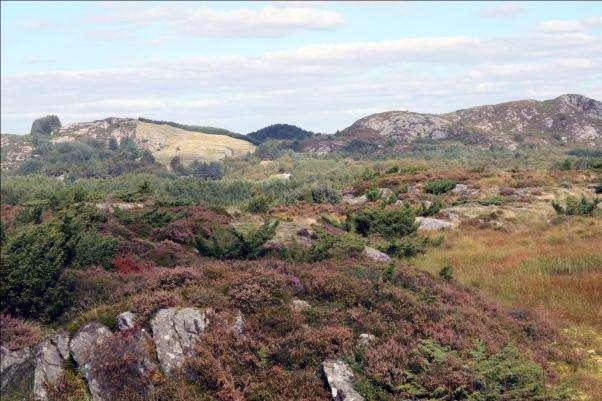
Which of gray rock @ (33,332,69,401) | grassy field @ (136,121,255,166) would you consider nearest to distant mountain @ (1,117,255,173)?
grassy field @ (136,121,255,166)

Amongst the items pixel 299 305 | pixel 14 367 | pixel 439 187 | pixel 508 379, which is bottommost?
pixel 14 367

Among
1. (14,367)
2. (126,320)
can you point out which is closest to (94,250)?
(14,367)

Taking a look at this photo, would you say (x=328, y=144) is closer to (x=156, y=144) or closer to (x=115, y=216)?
(x=156, y=144)

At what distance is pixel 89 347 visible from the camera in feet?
34.4

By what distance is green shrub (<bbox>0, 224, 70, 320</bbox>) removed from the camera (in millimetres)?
14031

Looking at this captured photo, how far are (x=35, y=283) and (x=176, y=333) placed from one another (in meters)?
5.87

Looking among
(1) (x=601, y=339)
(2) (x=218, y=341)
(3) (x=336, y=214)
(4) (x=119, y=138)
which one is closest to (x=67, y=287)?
(2) (x=218, y=341)

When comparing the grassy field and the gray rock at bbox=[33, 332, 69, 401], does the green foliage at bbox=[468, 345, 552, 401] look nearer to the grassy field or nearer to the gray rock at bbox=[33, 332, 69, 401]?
the gray rock at bbox=[33, 332, 69, 401]

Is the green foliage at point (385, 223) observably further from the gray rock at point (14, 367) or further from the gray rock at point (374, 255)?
the gray rock at point (14, 367)

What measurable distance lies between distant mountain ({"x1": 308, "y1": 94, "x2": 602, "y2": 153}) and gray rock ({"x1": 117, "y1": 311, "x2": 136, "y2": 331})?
117 meters

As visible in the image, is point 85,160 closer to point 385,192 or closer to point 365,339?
point 385,192

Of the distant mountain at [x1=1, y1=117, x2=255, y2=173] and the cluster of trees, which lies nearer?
the cluster of trees

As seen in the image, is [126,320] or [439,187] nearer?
[126,320]

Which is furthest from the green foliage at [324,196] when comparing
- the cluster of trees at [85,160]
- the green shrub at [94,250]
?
the cluster of trees at [85,160]
